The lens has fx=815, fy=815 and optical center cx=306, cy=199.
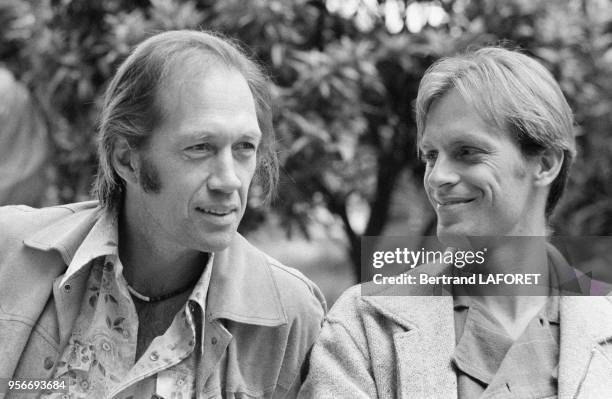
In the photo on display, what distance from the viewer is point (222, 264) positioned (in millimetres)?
2811

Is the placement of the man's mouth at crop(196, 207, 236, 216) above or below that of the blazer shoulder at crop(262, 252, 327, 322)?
above

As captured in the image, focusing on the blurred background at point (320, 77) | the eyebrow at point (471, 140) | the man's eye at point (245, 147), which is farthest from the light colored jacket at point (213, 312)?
the blurred background at point (320, 77)

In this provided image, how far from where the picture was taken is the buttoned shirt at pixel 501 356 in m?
2.41

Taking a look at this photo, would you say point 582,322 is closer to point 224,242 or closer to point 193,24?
point 224,242

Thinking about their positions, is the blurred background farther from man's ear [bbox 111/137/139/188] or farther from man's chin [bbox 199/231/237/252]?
man's chin [bbox 199/231/237/252]

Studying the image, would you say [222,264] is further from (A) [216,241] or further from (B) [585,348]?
(B) [585,348]

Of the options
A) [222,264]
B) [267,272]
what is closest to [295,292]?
[267,272]

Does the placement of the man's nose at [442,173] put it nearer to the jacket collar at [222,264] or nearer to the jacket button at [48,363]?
the jacket collar at [222,264]

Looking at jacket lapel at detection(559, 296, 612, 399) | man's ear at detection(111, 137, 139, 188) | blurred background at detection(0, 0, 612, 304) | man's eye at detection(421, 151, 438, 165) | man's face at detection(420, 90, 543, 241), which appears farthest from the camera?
blurred background at detection(0, 0, 612, 304)

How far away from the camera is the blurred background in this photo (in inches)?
164

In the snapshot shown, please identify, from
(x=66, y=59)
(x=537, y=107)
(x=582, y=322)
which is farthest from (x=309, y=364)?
(x=66, y=59)

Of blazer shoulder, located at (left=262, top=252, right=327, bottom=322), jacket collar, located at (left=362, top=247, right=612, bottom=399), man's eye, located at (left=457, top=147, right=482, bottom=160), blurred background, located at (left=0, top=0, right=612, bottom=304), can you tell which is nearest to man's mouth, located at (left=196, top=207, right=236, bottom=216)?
blazer shoulder, located at (left=262, top=252, right=327, bottom=322)

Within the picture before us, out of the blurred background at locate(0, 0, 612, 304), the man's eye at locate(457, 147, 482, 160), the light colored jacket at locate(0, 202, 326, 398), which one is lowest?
the light colored jacket at locate(0, 202, 326, 398)

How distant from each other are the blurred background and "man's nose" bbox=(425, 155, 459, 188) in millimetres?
1604
